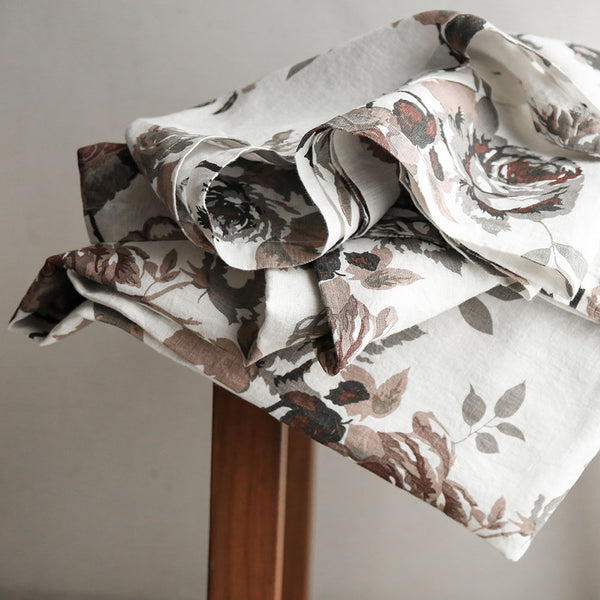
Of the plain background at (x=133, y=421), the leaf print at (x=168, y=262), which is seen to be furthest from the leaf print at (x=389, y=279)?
the plain background at (x=133, y=421)

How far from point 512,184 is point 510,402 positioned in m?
0.11

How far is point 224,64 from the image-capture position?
2.33 ft

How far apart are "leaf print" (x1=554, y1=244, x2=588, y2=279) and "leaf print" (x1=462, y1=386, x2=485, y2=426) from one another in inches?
3.0

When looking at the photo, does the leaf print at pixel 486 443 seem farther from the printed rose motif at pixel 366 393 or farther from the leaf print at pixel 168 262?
the leaf print at pixel 168 262

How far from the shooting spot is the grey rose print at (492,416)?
0.31 metres

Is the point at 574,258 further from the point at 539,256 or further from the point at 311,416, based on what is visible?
the point at 311,416

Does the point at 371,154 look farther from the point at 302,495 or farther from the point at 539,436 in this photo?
the point at 302,495

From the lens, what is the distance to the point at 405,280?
29 cm

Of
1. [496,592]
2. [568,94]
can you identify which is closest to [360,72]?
[568,94]

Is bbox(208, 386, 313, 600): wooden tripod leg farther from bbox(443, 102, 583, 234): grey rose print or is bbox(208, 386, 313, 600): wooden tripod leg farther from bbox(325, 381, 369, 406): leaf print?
bbox(443, 102, 583, 234): grey rose print

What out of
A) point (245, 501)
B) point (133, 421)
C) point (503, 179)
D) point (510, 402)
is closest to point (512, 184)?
point (503, 179)

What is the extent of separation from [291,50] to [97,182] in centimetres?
39

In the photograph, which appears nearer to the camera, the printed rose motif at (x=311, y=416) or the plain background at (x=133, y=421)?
the printed rose motif at (x=311, y=416)

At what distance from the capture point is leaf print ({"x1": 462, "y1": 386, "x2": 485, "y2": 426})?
0.32 m
